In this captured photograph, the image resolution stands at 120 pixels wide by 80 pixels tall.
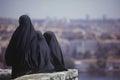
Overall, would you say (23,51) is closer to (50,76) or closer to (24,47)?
(24,47)

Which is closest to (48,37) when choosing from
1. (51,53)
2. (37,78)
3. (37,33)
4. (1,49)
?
(51,53)

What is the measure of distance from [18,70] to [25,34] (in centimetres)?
54

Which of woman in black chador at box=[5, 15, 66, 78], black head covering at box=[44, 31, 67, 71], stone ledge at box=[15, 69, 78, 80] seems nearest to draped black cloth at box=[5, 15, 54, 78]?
woman in black chador at box=[5, 15, 66, 78]

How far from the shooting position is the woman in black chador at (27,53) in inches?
196

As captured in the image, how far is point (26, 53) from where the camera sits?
16.4 feet

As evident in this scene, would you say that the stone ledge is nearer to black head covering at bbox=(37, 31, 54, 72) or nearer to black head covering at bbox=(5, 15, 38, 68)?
black head covering at bbox=(37, 31, 54, 72)

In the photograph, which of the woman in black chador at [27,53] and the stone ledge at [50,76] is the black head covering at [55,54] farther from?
the stone ledge at [50,76]

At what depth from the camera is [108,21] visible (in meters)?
17.3

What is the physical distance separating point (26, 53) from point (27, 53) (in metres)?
0.02

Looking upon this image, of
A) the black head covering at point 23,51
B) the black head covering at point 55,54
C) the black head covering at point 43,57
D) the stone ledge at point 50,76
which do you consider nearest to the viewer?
the stone ledge at point 50,76

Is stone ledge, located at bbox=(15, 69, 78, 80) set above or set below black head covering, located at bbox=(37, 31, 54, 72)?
below

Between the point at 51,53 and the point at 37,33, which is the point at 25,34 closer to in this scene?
the point at 37,33

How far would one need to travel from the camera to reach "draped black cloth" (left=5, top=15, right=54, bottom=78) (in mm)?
4982

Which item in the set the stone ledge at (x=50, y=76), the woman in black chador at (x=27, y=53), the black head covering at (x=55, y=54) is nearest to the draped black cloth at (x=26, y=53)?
the woman in black chador at (x=27, y=53)
